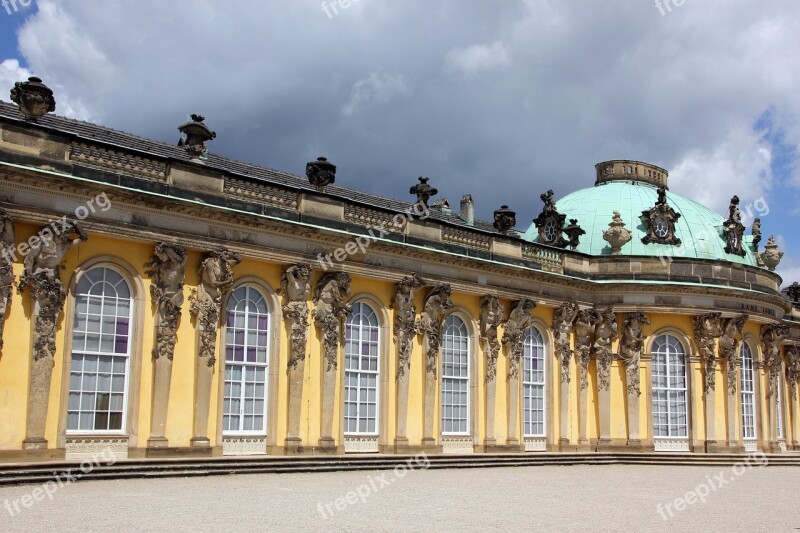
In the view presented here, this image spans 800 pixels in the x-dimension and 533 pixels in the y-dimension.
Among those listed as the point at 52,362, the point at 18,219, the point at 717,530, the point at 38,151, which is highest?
the point at 38,151

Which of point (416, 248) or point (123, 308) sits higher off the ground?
point (416, 248)

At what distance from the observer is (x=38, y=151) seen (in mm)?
18172

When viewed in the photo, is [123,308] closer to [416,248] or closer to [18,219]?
[18,219]

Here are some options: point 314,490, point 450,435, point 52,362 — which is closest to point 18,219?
point 52,362

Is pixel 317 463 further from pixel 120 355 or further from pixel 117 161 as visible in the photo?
pixel 117 161

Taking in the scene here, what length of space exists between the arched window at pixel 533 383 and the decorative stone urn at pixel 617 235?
4932 mm

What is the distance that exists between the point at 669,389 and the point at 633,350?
75.9 inches

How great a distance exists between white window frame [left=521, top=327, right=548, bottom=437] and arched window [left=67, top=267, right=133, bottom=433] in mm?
12723

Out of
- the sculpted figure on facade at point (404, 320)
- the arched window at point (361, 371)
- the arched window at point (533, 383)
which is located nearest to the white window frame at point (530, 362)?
the arched window at point (533, 383)

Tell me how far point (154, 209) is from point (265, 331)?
13.5 feet

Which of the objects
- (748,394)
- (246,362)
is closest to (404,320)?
(246,362)

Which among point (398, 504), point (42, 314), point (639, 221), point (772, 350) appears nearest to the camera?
point (398, 504)

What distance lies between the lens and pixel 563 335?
28797 millimetres

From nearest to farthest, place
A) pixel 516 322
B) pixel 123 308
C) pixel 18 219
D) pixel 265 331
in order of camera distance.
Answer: pixel 18 219, pixel 123 308, pixel 265 331, pixel 516 322
